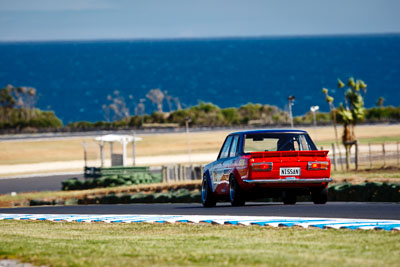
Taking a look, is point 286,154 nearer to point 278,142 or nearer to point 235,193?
point 278,142

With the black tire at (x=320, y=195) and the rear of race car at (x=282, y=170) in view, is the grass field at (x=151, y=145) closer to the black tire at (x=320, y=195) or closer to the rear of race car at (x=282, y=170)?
the black tire at (x=320, y=195)

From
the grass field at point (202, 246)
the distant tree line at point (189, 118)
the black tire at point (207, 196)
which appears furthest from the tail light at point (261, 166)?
the distant tree line at point (189, 118)

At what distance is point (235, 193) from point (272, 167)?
3.83 feet

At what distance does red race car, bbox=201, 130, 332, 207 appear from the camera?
17.0 metres

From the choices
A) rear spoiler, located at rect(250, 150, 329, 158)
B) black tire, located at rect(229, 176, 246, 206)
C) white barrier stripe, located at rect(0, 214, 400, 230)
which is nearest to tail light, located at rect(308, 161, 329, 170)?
rear spoiler, located at rect(250, 150, 329, 158)

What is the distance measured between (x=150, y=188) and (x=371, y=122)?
69161 mm

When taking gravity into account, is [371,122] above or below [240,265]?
above

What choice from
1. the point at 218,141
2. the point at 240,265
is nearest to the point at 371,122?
the point at 218,141

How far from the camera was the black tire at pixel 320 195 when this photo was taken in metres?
18.0

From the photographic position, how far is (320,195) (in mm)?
18172

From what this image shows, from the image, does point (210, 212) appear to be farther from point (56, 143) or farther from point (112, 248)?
point (56, 143)

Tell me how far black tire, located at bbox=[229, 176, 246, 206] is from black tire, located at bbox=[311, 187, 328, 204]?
156cm

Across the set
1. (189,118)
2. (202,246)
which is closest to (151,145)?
(189,118)

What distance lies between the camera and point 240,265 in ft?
28.8
